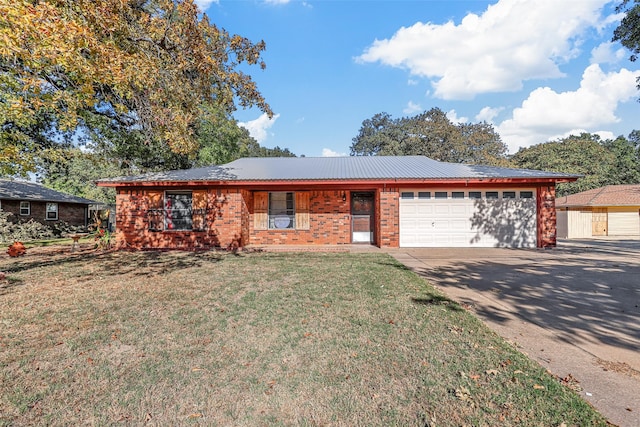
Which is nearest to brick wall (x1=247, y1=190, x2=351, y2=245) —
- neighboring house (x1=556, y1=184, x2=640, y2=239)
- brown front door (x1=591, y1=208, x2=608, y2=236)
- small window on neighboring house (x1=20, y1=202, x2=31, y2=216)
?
neighboring house (x1=556, y1=184, x2=640, y2=239)

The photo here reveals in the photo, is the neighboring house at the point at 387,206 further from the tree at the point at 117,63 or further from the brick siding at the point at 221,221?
the tree at the point at 117,63

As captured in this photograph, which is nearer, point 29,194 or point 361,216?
point 361,216

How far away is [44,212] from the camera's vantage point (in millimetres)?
19391

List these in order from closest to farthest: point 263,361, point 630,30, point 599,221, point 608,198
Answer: point 263,361
point 630,30
point 599,221
point 608,198

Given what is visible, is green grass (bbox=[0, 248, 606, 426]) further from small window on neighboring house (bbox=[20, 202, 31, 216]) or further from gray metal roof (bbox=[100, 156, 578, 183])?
small window on neighboring house (bbox=[20, 202, 31, 216])

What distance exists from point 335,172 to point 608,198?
19386mm

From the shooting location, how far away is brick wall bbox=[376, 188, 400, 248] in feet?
36.8

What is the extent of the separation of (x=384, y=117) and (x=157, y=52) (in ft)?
135

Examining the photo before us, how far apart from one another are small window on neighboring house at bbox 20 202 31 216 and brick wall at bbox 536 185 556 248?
1055 inches

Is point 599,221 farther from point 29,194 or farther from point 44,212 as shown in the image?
point 29,194

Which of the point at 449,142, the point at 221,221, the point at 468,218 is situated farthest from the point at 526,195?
the point at 449,142

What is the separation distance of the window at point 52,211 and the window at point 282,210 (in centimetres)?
1717

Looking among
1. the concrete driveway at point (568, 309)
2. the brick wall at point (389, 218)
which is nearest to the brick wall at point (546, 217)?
the concrete driveway at point (568, 309)

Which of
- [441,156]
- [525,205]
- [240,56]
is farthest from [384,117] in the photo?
[240,56]
